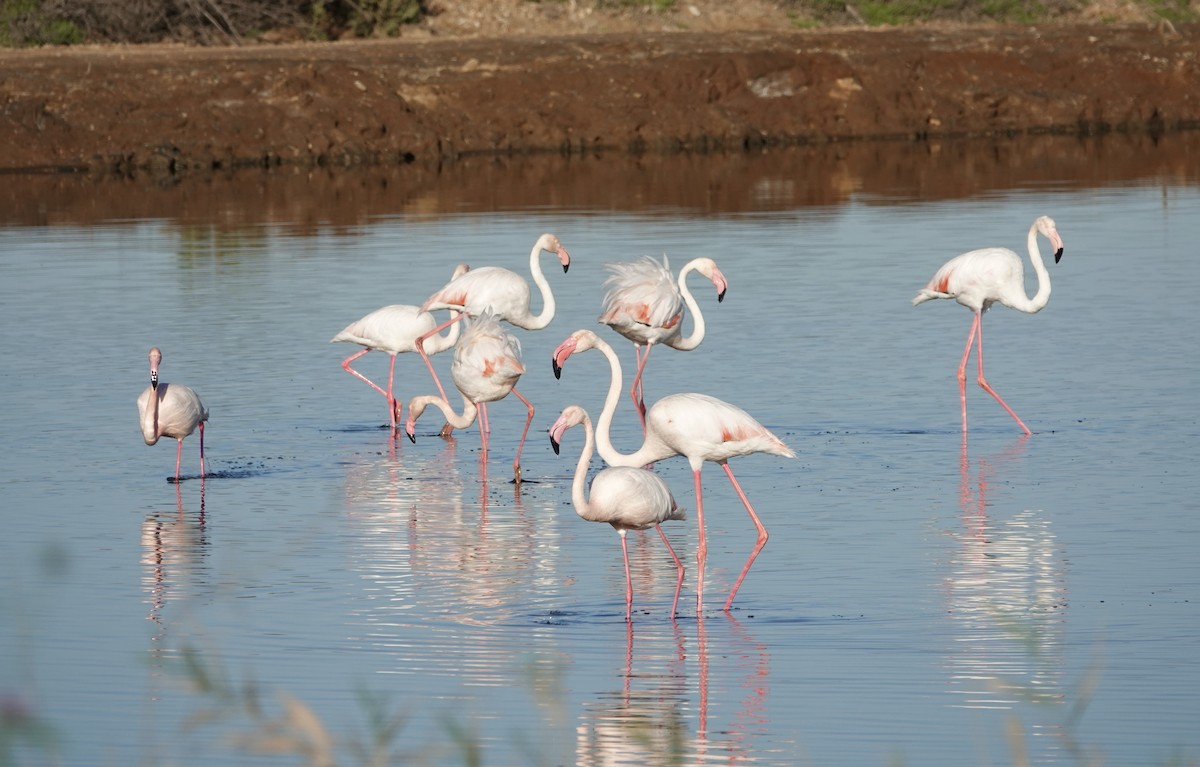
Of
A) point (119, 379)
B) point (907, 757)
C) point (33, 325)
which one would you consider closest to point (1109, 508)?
point (907, 757)

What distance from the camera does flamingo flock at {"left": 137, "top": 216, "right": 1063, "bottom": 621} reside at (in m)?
8.55

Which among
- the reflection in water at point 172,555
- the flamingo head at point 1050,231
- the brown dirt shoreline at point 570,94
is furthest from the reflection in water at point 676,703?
the brown dirt shoreline at point 570,94

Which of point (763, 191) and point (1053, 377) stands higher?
point (763, 191)

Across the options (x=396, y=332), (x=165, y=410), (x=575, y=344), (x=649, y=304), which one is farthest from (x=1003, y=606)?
(x=396, y=332)

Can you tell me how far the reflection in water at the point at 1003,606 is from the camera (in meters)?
7.08

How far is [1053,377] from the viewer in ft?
46.8

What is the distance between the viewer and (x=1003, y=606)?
27.2 feet

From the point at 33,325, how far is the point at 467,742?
48.0 feet

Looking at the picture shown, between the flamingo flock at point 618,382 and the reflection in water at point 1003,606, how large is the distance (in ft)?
3.25

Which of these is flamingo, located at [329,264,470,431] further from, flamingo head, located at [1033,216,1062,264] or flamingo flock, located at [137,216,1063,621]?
flamingo head, located at [1033,216,1062,264]

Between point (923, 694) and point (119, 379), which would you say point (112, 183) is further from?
point (923, 694)

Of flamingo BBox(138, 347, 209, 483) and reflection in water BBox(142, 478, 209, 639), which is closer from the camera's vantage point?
reflection in water BBox(142, 478, 209, 639)

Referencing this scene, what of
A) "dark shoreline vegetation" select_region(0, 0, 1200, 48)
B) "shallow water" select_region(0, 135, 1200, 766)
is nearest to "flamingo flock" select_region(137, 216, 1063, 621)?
"shallow water" select_region(0, 135, 1200, 766)

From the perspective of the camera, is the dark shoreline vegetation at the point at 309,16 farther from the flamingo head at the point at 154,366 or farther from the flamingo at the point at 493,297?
the flamingo head at the point at 154,366
